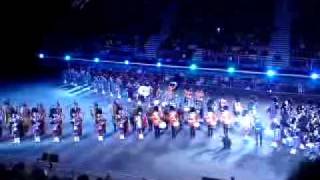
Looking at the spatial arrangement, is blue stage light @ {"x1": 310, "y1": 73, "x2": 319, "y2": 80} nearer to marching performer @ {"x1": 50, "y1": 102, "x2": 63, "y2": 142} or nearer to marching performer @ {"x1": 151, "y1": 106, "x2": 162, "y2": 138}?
marching performer @ {"x1": 151, "y1": 106, "x2": 162, "y2": 138}

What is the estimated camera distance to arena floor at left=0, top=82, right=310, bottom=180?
14.5 meters

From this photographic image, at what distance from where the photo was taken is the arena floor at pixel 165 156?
14.5 meters

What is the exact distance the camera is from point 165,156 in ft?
52.0

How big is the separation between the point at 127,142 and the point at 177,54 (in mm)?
11088

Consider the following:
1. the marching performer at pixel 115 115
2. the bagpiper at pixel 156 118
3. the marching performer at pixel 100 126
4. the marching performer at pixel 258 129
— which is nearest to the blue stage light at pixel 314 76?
the marching performer at pixel 258 129

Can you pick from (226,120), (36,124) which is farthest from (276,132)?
(36,124)

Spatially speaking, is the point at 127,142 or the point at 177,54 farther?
the point at 177,54

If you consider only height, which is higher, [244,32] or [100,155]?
[244,32]

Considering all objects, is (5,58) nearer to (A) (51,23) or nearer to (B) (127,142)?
(A) (51,23)

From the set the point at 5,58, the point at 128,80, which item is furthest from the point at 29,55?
the point at 128,80

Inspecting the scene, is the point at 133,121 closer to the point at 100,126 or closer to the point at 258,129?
the point at 100,126

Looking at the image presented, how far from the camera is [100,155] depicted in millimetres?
16125

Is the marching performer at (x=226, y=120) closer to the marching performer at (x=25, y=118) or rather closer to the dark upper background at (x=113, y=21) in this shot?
the marching performer at (x=25, y=118)

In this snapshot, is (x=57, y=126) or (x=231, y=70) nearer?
(x=57, y=126)
